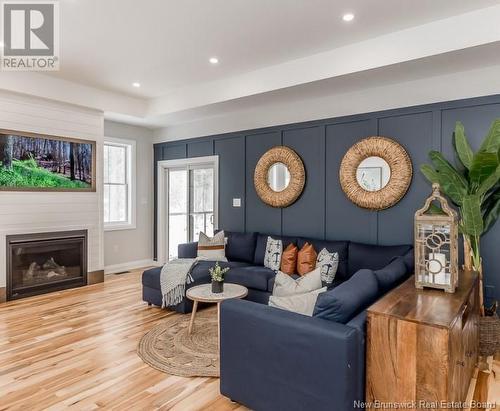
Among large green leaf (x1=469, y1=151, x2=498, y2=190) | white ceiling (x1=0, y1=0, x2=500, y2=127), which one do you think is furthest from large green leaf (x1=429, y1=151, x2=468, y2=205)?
white ceiling (x1=0, y1=0, x2=500, y2=127)

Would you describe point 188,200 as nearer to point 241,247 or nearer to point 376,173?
point 241,247

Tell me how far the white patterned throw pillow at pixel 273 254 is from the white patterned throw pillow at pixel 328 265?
595mm

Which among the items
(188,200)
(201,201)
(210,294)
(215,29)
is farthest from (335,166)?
(188,200)

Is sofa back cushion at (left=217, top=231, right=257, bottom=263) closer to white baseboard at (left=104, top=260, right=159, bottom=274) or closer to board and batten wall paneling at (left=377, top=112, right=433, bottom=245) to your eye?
board and batten wall paneling at (left=377, top=112, right=433, bottom=245)

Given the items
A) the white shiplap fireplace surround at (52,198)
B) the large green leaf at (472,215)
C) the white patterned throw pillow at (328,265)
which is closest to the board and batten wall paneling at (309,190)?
the white patterned throw pillow at (328,265)

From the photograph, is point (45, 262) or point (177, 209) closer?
point (45, 262)

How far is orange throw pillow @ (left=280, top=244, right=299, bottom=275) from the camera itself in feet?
14.4

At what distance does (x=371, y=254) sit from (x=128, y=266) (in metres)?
4.58

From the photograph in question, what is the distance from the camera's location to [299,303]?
7.52 feet

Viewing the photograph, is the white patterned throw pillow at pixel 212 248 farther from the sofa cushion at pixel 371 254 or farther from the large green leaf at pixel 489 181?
the large green leaf at pixel 489 181

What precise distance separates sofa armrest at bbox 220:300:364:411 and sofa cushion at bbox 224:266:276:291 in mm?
1744

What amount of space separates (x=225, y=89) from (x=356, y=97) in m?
1.77

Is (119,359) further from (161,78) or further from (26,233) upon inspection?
(161,78)

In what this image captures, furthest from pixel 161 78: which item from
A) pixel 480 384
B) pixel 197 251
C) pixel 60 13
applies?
pixel 480 384
